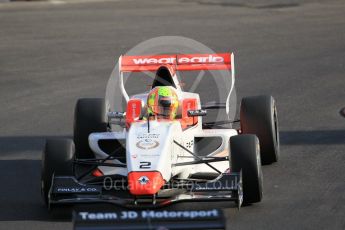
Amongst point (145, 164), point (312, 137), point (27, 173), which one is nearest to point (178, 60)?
point (312, 137)

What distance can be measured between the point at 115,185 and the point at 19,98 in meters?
7.31

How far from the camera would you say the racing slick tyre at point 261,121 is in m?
12.1

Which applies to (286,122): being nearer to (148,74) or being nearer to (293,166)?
(293,166)

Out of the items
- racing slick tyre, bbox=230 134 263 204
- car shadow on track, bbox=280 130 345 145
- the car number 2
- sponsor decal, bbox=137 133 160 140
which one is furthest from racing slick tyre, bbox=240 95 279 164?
the car number 2

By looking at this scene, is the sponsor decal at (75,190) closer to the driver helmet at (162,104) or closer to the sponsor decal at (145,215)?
the driver helmet at (162,104)

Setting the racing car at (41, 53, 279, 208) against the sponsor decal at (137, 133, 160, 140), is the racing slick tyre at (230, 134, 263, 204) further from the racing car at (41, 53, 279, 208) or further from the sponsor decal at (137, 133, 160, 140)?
the sponsor decal at (137, 133, 160, 140)

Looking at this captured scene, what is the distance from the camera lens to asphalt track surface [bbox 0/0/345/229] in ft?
35.1

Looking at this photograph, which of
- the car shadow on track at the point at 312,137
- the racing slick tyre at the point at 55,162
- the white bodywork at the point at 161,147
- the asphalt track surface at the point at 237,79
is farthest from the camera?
the car shadow on track at the point at 312,137

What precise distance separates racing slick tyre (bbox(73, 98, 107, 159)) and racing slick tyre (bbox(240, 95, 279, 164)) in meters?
1.70

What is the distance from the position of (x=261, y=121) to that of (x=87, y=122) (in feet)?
6.86

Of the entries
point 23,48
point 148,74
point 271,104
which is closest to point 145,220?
point 271,104

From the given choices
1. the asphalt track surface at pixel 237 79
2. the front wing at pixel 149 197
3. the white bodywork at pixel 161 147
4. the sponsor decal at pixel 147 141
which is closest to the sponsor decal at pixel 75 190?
the front wing at pixel 149 197

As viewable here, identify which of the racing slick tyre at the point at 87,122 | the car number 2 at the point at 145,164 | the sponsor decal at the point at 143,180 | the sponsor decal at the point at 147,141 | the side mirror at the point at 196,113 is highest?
the sponsor decal at the point at 147,141

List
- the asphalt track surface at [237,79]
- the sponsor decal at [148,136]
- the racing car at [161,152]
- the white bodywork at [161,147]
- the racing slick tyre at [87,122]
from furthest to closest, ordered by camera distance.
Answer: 1. the racing slick tyre at [87,122]
2. the asphalt track surface at [237,79]
3. the sponsor decal at [148,136]
4. the white bodywork at [161,147]
5. the racing car at [161,152]
